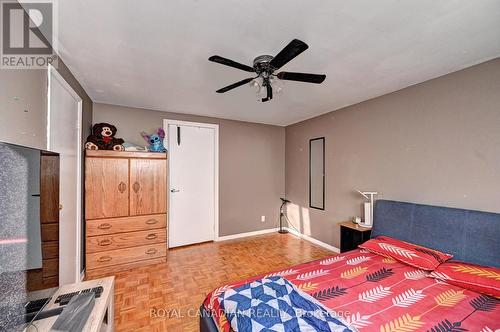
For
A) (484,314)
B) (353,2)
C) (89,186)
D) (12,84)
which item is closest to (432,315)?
(484,314)

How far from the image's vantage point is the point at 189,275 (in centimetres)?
272

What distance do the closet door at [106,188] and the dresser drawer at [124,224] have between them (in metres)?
0.08

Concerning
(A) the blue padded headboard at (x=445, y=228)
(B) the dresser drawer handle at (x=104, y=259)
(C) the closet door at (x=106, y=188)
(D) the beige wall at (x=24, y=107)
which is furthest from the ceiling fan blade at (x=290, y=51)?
(B) the dresser drawer handle at (x=104, y=259)

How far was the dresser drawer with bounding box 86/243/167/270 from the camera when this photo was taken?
8.83 ft

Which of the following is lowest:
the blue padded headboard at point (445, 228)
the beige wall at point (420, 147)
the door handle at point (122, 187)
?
the blue padded headboard at point (445, 228)

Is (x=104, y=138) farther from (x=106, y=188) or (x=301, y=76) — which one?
(x=301, y=76)

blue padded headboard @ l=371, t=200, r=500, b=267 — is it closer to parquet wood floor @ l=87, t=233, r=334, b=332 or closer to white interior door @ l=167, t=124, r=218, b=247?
parquet wood floor @ l=87, t=233, r=334, b=332

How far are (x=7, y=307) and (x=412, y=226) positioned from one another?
311 centimetres

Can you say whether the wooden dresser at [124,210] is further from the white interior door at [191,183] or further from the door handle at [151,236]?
the white interior door at [191,183]

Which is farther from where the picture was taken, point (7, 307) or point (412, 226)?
point (412, 226)

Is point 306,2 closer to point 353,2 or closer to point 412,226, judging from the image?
point 353,2

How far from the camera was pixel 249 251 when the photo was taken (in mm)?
3525

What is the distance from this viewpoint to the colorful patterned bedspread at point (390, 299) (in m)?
1.23

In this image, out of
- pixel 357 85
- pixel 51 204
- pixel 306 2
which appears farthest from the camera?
pixel 357 85
